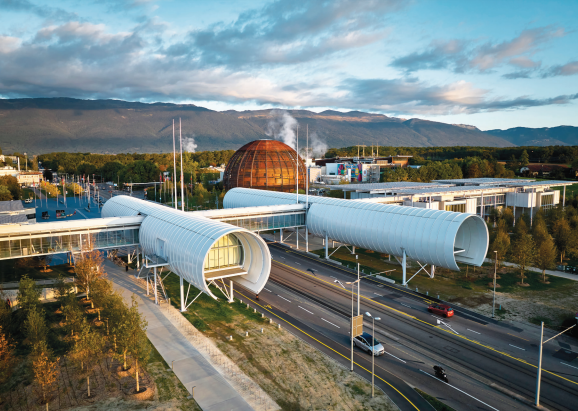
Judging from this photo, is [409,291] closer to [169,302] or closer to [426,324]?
[426,324]

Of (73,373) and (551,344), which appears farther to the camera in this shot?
(551,344)

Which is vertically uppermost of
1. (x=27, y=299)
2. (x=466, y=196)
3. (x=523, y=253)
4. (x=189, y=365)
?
(x=466, y=196)

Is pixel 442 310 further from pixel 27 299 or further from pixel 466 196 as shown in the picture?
pixel 466 196

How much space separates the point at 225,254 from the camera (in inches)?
1842

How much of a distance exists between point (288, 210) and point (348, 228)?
1375 centimetres

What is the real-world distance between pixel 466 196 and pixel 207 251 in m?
71.3

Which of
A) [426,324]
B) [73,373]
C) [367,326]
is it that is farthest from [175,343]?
[426,324]

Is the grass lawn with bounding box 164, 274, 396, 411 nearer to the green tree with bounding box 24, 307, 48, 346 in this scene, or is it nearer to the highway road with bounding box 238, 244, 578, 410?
the highway road with bounding box 238, 244, 578, 410

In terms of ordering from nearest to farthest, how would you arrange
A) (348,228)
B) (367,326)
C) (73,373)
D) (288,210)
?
(73,373) → (367,326) → (348,228) → (288,210)

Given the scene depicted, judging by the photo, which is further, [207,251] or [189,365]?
[207,251]

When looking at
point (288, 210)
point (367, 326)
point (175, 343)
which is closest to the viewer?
point (175, 343)

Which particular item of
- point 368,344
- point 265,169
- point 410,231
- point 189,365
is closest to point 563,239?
point 410,231

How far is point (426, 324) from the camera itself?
4159 cm

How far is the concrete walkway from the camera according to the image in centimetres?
2814
